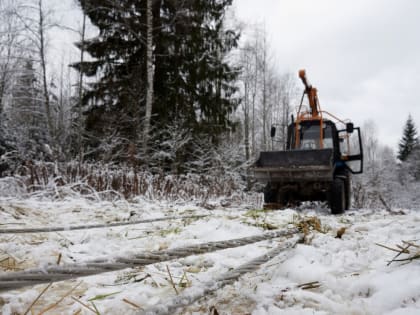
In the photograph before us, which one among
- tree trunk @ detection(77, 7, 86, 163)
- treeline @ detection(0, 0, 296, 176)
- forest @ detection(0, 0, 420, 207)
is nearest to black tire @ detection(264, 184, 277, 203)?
forest @ detection(0, 0, 420, 207)

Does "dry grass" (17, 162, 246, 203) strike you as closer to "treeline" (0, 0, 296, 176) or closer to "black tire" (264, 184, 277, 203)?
"black tire" (264, 184, 277, 203)

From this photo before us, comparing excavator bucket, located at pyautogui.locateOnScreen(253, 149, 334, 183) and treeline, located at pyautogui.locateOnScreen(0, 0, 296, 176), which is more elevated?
treeline, located at pyautogui.locateOnScreen(0, 0, 296, 176)

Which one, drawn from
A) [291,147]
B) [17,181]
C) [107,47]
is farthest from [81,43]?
[291,147]

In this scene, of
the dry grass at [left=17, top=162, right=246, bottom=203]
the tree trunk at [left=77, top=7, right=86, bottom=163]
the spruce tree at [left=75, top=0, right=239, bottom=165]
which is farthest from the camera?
the spruce tree at [left=75, top=0, right=239, bottom=165]

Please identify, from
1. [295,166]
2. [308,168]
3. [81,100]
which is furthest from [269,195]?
[81,100]

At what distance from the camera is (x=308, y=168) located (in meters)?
4.36

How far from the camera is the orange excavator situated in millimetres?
4438

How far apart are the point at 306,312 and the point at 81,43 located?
10952 millimetres

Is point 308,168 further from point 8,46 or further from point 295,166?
point 8,46

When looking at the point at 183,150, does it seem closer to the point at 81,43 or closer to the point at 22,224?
the point at 81,43

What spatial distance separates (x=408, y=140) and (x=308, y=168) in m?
33.0

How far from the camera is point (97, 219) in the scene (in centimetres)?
291

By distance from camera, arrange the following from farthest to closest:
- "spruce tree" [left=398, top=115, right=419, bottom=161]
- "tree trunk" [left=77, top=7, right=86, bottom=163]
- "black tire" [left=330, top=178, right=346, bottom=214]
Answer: "spruce tree" [left=398, top=115, right=419, bottom=161]
"tree trunk" [left=77, top=7, right=86, bottom=163]
"black tire" [left=330, top=178, right=346, bottom=214]

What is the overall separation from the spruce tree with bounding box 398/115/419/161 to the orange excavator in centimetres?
2975
